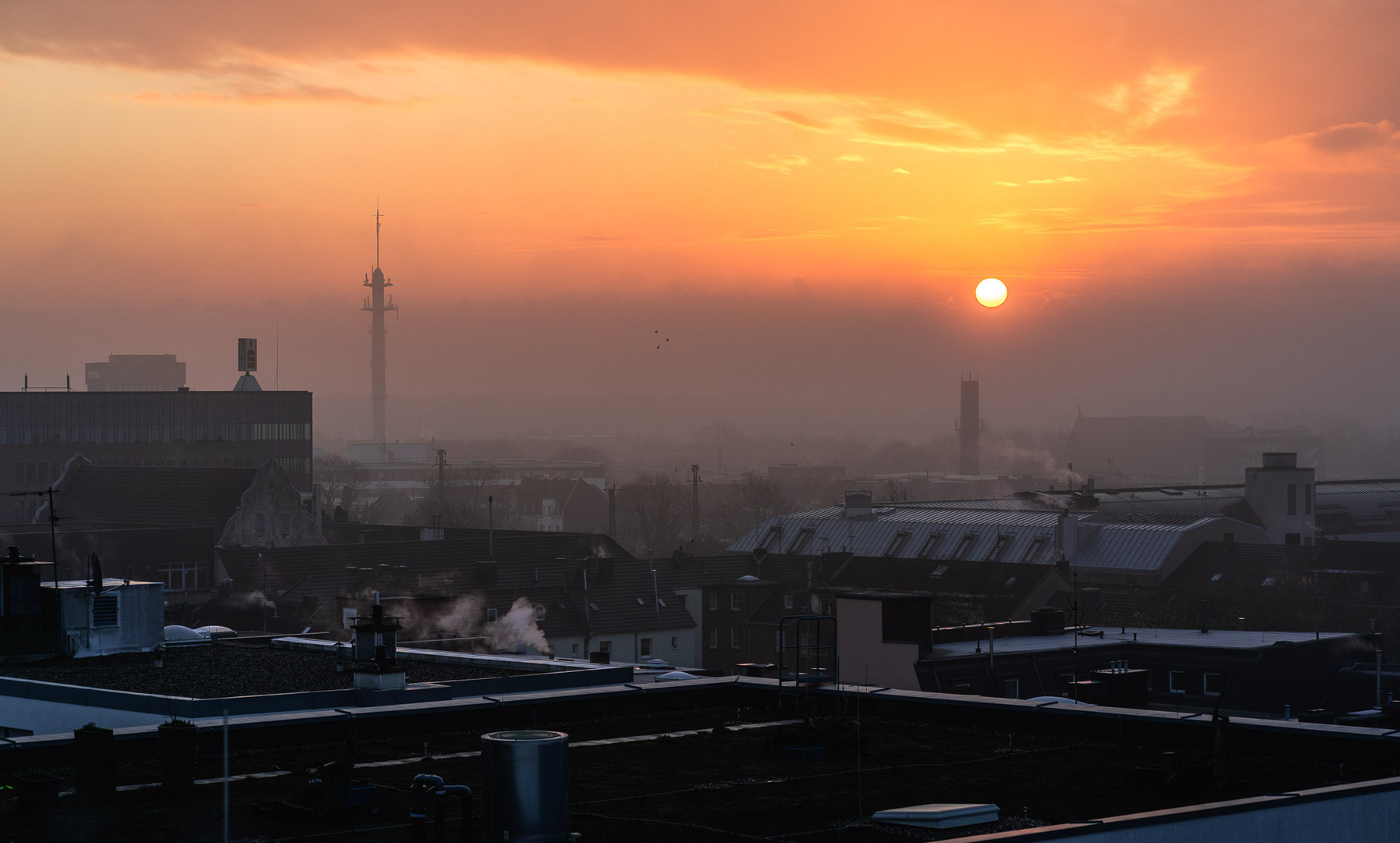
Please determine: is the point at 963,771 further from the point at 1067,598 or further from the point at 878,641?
the point at 1067,598

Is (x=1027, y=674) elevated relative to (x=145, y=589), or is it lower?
lower

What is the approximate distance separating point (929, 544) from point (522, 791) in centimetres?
8600

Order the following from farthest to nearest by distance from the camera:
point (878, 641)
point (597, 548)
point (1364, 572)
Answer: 1. point (597, 548)
2. point (1364, 572)
3. point (878, 641)

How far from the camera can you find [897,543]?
4003 inches

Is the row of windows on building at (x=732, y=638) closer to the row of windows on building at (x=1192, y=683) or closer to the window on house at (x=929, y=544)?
the window on house at (x=929, y=544)

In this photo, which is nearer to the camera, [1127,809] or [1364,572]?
[1127,809]

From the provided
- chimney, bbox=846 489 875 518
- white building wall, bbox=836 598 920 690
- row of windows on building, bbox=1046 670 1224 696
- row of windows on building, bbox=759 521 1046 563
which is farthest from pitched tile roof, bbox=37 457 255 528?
row of windows on building, bbox=1046 670 1224 696

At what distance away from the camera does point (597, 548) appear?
3526 inches

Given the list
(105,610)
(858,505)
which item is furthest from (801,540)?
(105,610)

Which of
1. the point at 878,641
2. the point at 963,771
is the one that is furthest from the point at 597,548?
→ the point at 963,771

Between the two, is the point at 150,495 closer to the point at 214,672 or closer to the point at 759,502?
the point at 214,672

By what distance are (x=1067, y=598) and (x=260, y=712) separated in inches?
2179

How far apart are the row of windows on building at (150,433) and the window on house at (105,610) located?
405ft

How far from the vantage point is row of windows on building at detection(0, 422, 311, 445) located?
15025cm
